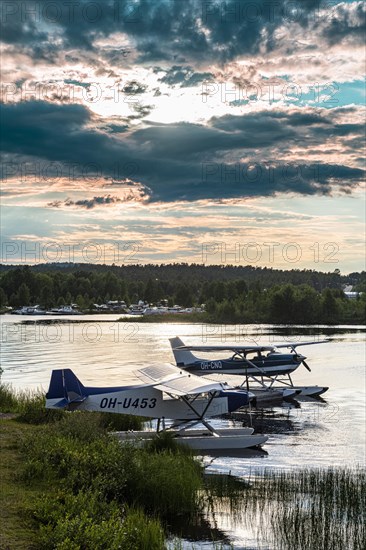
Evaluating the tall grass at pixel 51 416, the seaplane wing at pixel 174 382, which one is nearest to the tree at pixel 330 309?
the tall grass at pixel 51 416

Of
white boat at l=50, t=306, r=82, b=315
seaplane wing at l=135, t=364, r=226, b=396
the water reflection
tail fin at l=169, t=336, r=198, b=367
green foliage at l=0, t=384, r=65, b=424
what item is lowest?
the water reflection

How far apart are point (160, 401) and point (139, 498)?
6249 millimetres

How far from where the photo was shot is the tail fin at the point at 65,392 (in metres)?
18.0

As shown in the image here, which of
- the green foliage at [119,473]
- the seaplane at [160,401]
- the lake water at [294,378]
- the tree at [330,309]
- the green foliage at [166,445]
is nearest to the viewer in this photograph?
the green foliage at [119,473]

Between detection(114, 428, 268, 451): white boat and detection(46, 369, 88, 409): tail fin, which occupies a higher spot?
detection(46, 369, 88, 409): tail fin

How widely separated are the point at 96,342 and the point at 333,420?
57.9 metres

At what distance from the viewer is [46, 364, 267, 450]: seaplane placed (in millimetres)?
17969

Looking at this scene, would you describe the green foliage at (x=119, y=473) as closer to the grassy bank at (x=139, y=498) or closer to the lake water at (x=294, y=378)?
the grassy bank at (x=139, y=498)

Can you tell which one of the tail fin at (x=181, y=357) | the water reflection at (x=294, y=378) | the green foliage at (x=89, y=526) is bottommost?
the water reflection at (x=294, y=378)

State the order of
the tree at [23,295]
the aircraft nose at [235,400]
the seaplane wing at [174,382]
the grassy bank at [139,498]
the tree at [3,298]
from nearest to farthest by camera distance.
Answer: the grassy bank at [139,498]
the seaplane wing at [174,382]
the aircraft nose at [235,400]
the tree at [23,295]
the tree at [3,298]

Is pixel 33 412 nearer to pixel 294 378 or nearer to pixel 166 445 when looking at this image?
pixel 166 445

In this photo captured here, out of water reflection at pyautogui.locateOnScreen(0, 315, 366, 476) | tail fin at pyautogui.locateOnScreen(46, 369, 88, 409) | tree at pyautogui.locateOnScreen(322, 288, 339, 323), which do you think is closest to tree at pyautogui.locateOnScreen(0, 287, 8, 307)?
tree at pyautogui.locateOnScreen(322, 288, 339, 323)

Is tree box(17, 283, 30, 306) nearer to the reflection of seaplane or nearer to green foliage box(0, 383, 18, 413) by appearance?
the reflection of seaplane

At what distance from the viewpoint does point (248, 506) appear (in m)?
13.5
